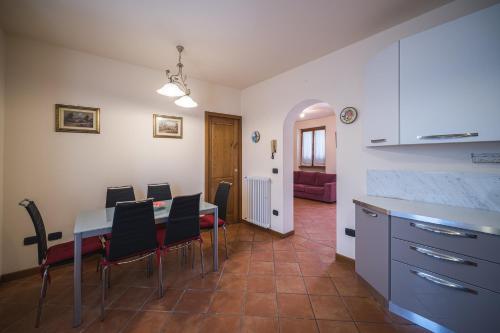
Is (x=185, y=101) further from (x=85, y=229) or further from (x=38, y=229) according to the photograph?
(x=38, y=229)

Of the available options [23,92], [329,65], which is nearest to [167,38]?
[23,92]

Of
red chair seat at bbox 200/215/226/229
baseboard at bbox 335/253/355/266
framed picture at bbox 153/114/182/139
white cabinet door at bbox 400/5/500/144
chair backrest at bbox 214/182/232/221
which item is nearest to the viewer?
white cabinet door at bbox 400/5/500/144

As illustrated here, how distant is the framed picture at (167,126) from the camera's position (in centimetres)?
310

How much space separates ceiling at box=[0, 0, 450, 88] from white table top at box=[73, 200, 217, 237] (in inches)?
75.7

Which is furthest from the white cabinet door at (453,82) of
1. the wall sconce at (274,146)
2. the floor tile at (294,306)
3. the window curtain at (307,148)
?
the window curtain at (307,148)

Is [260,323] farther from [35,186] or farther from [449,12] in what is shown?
[449,12]

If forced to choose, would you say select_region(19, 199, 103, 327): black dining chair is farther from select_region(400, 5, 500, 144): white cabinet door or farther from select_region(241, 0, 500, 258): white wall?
select_region(400, 5, 500, 144): white cabinet door

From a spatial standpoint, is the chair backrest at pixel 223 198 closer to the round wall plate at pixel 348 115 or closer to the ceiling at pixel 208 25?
the round wall plate at pixel 348 115

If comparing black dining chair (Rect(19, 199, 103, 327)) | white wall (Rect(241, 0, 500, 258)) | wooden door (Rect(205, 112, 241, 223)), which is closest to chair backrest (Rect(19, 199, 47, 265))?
black dining chair (Rect(19, 199, 103, 327))

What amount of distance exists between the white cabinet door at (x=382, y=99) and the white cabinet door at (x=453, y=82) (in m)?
0.06

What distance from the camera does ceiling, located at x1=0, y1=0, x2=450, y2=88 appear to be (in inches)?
69.9

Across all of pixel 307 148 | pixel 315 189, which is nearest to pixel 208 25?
pixel 315 189

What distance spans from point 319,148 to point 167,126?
544 centimetres

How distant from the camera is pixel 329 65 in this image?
A: 2604 millimetres
